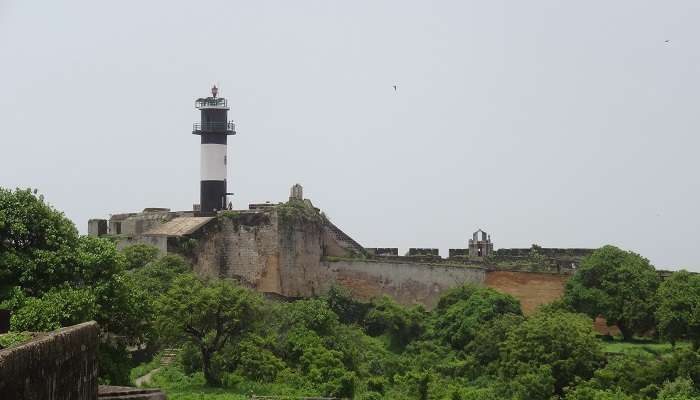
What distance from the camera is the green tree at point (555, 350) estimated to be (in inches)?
1081

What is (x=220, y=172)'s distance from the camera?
39.4 metres

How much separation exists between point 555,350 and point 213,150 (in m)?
16.1

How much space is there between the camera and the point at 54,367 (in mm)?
9508

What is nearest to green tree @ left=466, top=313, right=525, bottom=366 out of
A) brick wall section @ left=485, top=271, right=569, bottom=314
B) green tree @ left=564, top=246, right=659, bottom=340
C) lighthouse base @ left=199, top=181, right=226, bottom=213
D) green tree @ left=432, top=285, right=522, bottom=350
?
green tree @ left=432, top=285, right=522, bottom=350

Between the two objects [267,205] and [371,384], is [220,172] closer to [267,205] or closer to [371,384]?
[267,205]

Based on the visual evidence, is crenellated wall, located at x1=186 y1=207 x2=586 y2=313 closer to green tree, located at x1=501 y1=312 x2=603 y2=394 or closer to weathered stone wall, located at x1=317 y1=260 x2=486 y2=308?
weathered stone wall, located at x1=317 y1=260 x2=486 y2=308

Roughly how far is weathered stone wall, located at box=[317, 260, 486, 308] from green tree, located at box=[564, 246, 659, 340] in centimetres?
411

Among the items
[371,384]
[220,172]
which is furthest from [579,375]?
[220,172]

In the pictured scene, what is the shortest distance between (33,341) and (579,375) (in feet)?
67.3

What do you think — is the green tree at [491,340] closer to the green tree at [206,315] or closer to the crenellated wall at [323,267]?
the crenellated wall at [323,267]

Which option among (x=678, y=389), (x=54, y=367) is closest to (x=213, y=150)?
(x=678, y=389)

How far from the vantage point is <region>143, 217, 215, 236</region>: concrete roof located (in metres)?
36.3

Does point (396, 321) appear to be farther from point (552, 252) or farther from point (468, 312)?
point (552, 252)

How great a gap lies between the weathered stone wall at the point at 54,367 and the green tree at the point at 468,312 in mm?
21819
